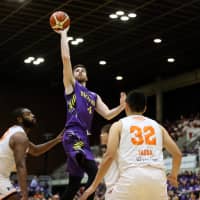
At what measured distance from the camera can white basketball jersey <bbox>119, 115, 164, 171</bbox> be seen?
16.1 ft

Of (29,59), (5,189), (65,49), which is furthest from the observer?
(29,59)

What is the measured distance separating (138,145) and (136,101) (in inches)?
17.4

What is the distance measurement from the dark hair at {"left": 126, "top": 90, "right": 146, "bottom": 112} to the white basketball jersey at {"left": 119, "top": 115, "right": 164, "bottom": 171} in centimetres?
12

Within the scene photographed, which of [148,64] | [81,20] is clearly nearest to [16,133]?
[81,20]

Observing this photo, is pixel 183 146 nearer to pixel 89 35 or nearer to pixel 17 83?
pixel 89 35

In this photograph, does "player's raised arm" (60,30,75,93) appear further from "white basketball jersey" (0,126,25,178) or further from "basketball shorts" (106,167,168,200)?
"basketball shorts" (106,167,168,200)

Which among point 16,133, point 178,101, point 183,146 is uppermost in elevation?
point 178,101

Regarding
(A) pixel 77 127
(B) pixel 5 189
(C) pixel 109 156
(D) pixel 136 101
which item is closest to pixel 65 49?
(A) pixel 77 127

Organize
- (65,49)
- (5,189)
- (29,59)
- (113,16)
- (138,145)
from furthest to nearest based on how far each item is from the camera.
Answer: (29,59), (113,16), (65,49), (5,189), (138,145)

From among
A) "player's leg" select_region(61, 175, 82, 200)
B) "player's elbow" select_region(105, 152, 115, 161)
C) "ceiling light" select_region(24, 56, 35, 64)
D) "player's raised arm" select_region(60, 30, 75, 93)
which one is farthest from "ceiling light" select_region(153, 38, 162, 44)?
"player's elbow" select_region(105, 152, 115, 161)

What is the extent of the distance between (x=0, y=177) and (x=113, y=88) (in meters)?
27.0

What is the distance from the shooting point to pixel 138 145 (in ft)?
16.2

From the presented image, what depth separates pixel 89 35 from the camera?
2141 centimetres

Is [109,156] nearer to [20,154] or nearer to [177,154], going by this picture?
[177,154]
